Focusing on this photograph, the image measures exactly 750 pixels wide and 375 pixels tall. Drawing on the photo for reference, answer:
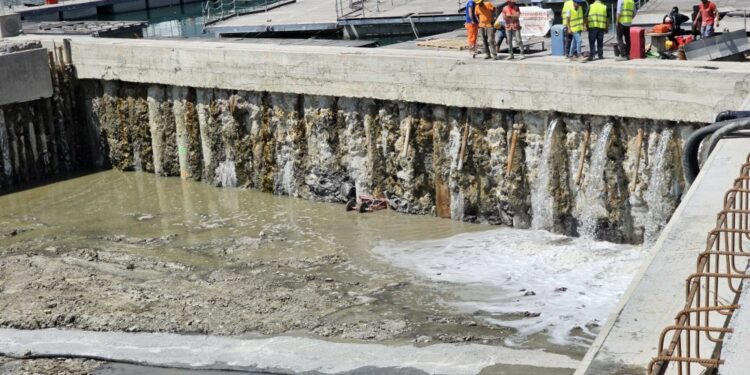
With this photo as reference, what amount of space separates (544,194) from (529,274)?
289 centimetres

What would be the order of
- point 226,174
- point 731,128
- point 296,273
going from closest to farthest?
point 731,128, point 296,273, point 226,174

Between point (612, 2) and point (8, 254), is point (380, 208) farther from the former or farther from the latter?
point (612, 2)

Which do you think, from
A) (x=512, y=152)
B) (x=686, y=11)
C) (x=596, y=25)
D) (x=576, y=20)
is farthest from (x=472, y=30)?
(x=686, y=11)

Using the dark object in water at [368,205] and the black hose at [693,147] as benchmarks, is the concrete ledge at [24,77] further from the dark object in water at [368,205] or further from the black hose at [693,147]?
the black hose at [693,147]

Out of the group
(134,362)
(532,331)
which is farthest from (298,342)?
(532,331)

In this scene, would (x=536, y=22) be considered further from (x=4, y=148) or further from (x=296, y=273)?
(x=4, y=148)

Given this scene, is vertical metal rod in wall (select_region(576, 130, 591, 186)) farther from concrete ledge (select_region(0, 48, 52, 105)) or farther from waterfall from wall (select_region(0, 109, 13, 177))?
waterfall from wall (select_region(0, 109, 13, 177))

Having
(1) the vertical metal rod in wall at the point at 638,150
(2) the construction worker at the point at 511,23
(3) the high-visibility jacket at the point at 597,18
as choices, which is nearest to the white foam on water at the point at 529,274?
(1) the vertical metal rod in wall at the point at 638,150

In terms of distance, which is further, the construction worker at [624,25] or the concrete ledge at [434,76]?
the construction worker at [624,25]

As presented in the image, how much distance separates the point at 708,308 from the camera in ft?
31.0

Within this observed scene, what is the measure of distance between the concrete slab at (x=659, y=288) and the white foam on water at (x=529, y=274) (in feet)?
12.4

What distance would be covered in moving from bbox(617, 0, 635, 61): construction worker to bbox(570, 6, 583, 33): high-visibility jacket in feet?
2.41

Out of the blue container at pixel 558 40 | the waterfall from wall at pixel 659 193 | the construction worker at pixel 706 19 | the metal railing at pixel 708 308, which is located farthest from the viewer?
the construction worker at pixel 706 19

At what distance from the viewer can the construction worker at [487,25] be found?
23.7m
